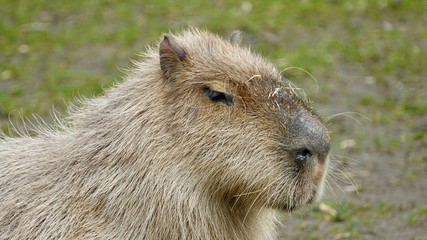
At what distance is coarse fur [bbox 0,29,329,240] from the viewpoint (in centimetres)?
439

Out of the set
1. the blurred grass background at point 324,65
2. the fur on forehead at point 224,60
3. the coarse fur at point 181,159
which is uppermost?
the fur on forehead at point 224,60

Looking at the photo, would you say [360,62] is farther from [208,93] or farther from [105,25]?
[208,93]

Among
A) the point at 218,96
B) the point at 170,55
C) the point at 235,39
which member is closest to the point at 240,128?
the point at 218,96

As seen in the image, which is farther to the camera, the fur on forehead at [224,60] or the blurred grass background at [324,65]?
the blurred grass background at [324,65]

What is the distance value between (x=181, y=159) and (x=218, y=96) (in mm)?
345

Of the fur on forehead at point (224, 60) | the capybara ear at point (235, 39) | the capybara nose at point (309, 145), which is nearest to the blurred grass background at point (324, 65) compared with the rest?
the capybara ear at point (235, 39)

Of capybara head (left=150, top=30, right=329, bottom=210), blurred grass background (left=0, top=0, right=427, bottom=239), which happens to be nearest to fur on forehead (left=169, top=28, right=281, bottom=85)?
capybara head (left=150, top=30, right=329, bottom=210)

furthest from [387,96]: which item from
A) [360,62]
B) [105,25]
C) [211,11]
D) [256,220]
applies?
[256,220]

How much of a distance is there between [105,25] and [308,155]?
264 inches

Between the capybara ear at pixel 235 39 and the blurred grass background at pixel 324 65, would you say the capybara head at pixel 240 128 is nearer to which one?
the capybara ear at pixel 235 39

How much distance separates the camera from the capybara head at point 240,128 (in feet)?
14.3

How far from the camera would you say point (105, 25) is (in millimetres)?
10703

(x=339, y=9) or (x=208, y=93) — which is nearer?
(x=208, y=93)

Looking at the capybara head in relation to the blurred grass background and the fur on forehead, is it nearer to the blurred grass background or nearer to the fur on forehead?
the fur on forehead
